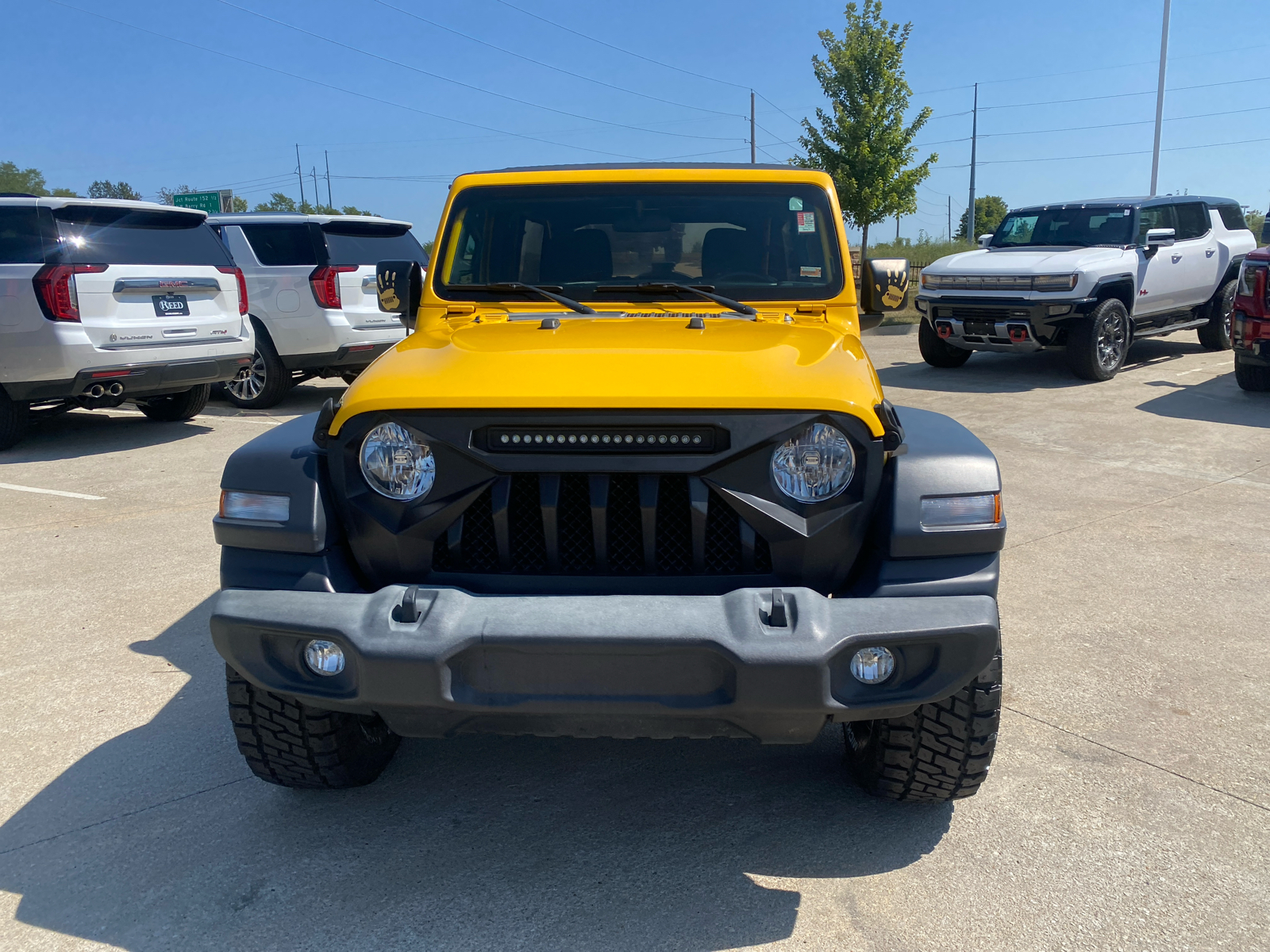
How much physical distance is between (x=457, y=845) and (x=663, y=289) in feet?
6.50

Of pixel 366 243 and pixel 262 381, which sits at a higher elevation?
pixel 366 243

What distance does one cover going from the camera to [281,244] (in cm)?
975

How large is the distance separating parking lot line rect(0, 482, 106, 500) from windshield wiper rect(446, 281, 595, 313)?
4119mm

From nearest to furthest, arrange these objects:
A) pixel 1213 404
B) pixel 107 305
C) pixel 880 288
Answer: pixel 880 288, pixel 107 305, pixel 1213 404

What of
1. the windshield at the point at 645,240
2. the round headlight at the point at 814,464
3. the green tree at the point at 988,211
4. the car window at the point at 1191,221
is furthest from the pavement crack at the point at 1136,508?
the green tree at the point at 988,211

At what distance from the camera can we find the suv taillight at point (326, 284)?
30.9ft

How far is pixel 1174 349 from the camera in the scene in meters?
13.2

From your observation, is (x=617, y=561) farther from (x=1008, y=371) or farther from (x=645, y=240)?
(x=1008, y=371)

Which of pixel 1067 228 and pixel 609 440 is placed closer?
pixel 609 440

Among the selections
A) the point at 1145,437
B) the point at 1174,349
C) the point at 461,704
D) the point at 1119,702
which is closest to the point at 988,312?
the point at 1145,437

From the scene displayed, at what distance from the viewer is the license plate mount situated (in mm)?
7961

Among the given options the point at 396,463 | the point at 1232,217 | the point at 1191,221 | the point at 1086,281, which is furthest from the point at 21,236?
Result: the point at 1232,217

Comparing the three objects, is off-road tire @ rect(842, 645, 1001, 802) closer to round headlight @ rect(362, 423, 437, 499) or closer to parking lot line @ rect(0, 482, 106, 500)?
round headlight @ rect(362, 423, 437, 499)

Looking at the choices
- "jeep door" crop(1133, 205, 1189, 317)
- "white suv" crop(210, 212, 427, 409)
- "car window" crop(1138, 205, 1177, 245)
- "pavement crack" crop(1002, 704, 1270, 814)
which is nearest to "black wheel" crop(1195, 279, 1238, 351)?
"jeep door" crop(1133, 205, 1189, 317)
